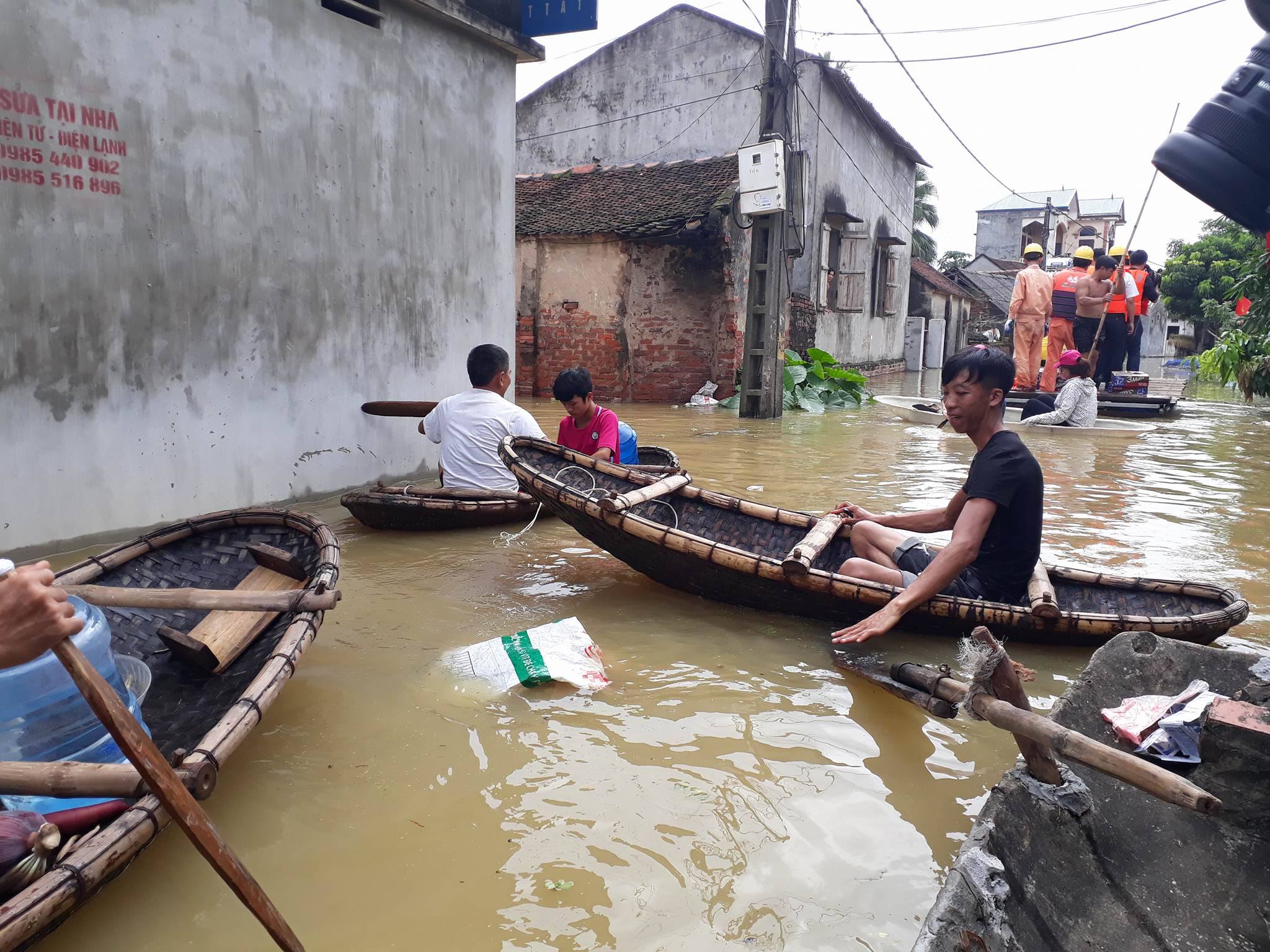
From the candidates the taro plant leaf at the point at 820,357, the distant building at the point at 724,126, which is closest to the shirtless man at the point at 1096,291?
the taro plant leaf at the point at 820,357

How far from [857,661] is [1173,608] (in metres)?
1.40

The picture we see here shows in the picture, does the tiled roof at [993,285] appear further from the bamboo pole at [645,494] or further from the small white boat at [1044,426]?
the bamboo pole at [645,494]

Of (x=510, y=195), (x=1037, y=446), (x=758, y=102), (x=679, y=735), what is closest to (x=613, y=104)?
(x=758, y=102)

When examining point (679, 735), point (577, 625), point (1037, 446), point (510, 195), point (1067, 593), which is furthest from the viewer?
point (1037, 446)

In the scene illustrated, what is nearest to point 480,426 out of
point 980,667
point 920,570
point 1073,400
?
point 920,570

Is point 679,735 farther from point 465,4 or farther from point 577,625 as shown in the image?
point 465,4

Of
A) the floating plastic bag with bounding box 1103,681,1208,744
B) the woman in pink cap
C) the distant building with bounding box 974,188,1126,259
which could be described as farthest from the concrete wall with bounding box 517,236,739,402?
the distant building with bounding box 974,188,1126,259

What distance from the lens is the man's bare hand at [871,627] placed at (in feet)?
10.4

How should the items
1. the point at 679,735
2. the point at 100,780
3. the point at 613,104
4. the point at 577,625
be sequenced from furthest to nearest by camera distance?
the point at 613,104
the point at 577,625
the point at 679,735
the point at 100,780

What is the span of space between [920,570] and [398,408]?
4139mm

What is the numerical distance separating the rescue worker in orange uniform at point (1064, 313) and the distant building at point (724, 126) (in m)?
4.08

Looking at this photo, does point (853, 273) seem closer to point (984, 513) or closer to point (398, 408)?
point (398, 408)

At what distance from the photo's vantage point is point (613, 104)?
56.0 feet

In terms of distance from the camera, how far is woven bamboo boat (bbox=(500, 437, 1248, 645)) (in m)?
3.55
